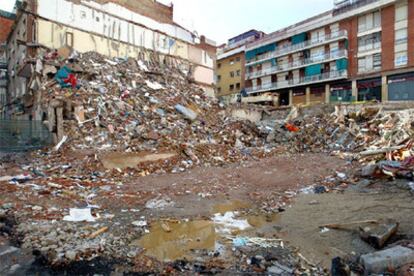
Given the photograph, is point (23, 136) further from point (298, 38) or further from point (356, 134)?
point (298, 38)

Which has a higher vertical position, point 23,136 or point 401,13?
point 401,13

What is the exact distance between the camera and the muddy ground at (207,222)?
3.46 metres

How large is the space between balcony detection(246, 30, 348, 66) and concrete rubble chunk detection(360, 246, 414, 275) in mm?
31473

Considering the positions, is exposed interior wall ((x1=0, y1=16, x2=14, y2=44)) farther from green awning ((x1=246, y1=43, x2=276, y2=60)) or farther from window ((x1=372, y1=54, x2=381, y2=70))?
window ((x1=372, y1=54, x2=381, y2=70))

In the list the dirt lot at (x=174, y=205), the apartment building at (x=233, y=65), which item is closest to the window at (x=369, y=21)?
the apartment building at (x=233, y=65)

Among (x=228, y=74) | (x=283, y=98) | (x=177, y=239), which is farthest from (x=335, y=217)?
(x=228, y=74)

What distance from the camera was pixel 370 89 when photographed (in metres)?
28.7

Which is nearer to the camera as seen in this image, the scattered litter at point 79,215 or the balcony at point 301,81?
the scattered litter at point 79,215

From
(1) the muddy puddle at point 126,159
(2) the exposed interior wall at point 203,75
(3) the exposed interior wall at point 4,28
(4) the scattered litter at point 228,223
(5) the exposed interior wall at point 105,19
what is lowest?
(4) the scattered litter at point 228,223

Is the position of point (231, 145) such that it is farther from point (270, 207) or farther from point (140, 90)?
point (270, 207)

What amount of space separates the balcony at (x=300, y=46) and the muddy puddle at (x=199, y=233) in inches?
1191

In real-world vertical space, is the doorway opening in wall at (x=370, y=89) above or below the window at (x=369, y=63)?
below

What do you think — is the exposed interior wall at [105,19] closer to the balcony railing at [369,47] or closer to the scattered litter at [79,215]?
the scattered litter at [79,215]

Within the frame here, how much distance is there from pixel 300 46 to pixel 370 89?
362 inches
